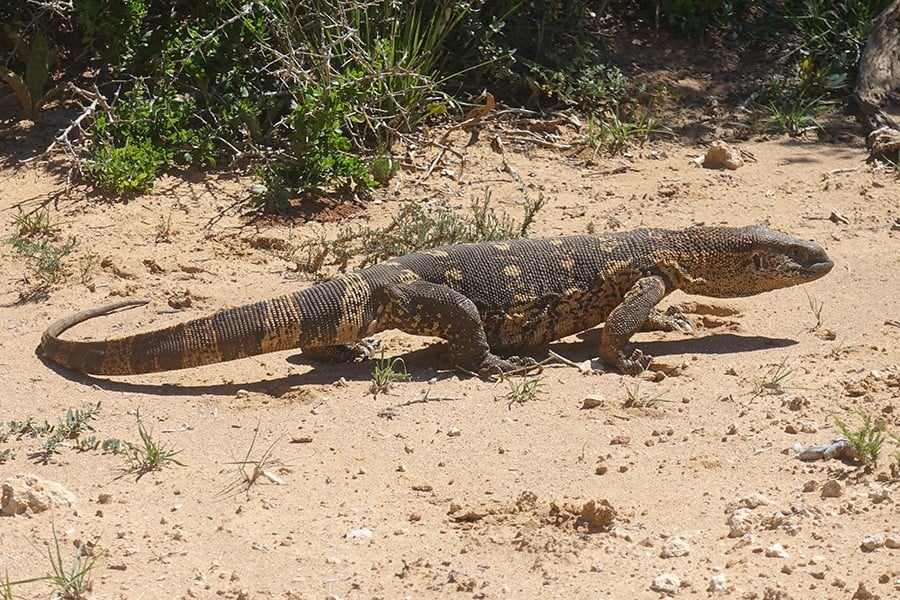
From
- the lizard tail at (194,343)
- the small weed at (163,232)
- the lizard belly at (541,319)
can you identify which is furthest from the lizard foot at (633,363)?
the small weed at (163,232)

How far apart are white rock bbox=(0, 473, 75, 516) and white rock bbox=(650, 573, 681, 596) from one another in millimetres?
2667

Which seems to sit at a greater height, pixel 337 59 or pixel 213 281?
pixel 337 59

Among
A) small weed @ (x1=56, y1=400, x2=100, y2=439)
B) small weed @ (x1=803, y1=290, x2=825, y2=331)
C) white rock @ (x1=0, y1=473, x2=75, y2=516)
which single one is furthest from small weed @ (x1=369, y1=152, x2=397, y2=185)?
white rock @ (x1=0, y1=473, x2=75, y2=516)

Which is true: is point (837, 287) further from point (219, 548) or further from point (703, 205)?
point (219, 548)

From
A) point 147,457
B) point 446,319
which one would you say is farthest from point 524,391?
point 147,457

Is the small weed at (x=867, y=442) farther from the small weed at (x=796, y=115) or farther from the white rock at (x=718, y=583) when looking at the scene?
the small weed at (x=796, y=115)

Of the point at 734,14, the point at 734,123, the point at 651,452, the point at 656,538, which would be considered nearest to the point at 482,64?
the point at 734,123

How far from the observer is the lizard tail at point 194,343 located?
688 cm

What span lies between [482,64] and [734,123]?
9.29ft

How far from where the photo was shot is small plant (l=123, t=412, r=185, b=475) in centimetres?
578

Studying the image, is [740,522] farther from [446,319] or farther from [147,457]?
[147,457]

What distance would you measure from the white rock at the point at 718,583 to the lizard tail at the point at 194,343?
10.9 feet

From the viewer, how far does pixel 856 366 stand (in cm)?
692

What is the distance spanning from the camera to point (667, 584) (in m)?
4.55
